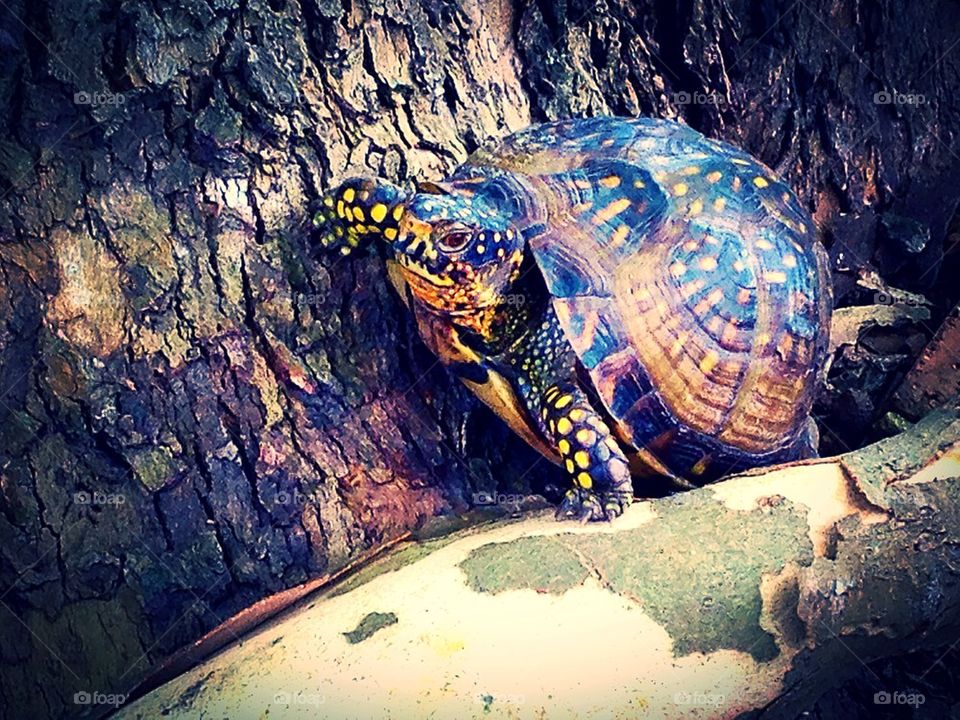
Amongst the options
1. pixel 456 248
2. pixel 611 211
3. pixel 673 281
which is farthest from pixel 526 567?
pixel 611 211

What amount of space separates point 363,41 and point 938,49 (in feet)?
6.95

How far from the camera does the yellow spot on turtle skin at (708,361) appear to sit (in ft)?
7.33

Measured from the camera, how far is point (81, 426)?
1951 millimetres

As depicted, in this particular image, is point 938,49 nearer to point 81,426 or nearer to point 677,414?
point 677,414

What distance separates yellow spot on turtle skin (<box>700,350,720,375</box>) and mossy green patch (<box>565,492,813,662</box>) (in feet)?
1.46

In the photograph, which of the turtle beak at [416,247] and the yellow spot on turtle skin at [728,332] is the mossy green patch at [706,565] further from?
the turtle beak at [416,247]

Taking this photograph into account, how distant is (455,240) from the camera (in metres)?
2.03

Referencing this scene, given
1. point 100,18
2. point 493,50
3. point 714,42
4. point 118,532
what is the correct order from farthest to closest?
point 714,42 < point 493,50 < point 118,532 < point 100,18

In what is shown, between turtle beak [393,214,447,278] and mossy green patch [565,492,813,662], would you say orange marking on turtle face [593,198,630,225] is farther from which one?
mossy green patch [565,492,813,662]

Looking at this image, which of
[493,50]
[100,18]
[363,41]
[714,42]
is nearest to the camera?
[100,18]

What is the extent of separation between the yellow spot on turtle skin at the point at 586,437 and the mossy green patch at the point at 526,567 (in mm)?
341

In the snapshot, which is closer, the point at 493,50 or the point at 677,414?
the point at 677,414

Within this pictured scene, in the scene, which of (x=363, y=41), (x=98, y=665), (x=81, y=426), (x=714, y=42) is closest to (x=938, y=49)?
(x=714, y=42)

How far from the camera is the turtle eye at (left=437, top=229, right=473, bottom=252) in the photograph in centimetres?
201
